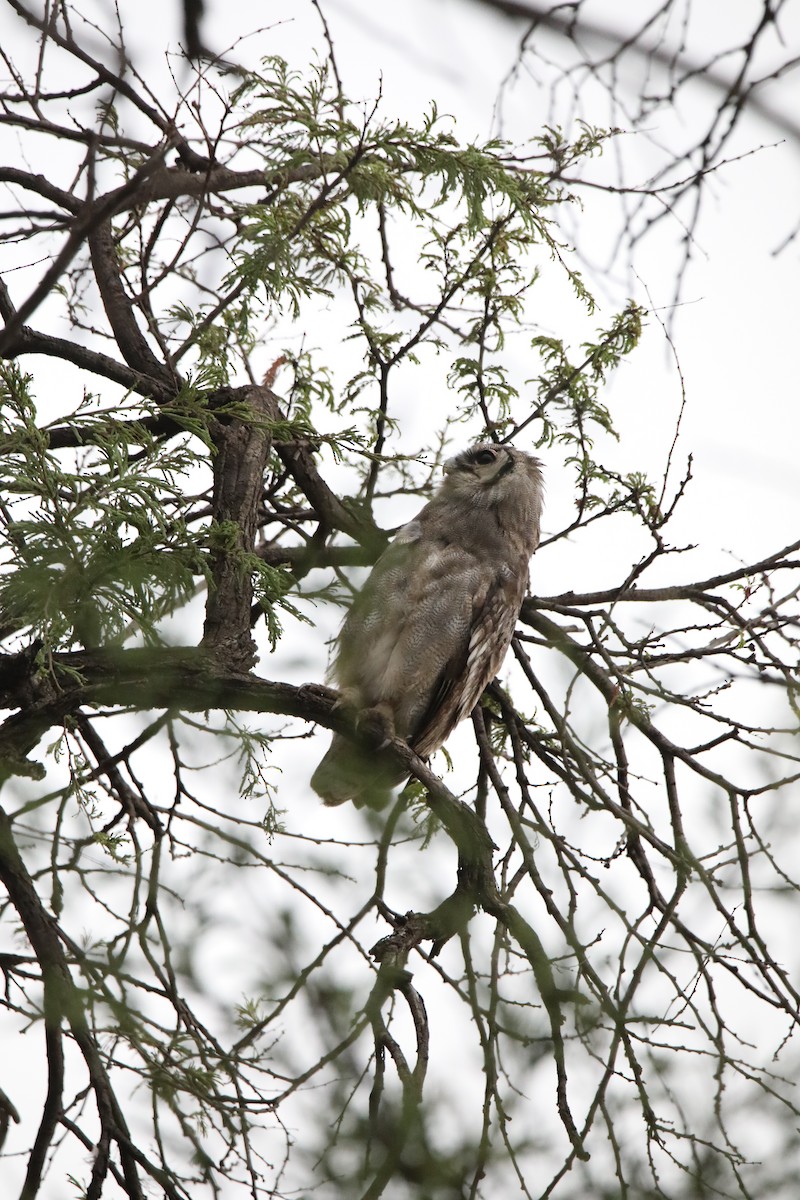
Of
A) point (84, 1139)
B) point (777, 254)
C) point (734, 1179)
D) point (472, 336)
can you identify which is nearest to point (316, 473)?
point (472, 336)

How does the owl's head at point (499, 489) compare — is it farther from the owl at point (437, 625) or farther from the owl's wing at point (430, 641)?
the owl's wing at point (430, 641)

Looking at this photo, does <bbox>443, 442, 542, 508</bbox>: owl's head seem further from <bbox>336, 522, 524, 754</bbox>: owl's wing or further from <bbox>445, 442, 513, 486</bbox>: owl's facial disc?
<bbox>336, 522, 524, 754</bbox>: owl's wing

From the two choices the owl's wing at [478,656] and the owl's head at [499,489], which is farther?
the owl's head at [499,489]

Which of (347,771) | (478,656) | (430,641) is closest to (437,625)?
(430,641)

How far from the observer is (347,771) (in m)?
3.59

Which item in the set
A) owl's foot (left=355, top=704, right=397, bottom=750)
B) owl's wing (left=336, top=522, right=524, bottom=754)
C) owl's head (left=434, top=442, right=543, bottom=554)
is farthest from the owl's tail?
owl's head (left=434, top=442, right=543, bottom=554)

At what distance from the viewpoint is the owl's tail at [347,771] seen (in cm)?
344

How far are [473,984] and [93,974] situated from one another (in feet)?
2.33

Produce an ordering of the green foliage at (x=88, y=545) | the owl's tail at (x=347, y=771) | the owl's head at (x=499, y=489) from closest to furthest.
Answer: the green foliage at (x=88, y=545) → the owl's tail at (x=347, y=771) → the owl's head at (x=499, y=489)

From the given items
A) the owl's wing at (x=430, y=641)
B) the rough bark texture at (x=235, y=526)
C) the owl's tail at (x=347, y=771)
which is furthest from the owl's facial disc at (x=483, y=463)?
the owl's tail at (x=347, y=771)

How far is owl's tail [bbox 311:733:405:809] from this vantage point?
11.3 feet

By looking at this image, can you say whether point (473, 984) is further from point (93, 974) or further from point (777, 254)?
point (777, 254)

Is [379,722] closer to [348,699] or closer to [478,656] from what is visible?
[348,699]

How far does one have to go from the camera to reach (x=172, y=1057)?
230 cm
